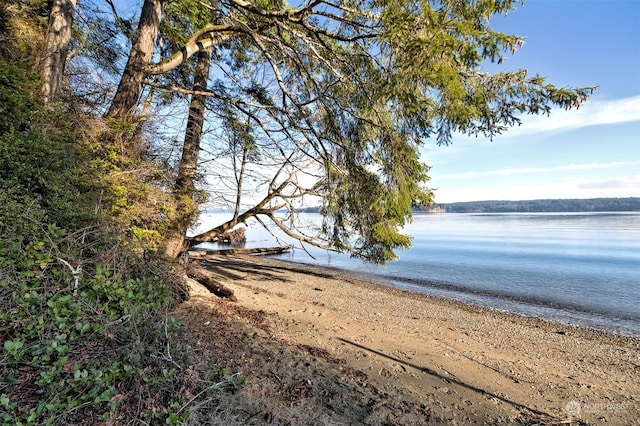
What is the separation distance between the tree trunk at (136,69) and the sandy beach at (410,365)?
3.72 meters

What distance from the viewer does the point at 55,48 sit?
5.11 meters

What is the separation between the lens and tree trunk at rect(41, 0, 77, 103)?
4992 mm

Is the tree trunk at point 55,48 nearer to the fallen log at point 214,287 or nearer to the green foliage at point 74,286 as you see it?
the green foliage at point 74,286

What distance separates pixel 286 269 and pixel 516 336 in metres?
11.9

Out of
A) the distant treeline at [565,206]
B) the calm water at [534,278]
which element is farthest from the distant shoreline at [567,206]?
the calm water at [534,278]

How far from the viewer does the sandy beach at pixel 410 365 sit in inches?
132

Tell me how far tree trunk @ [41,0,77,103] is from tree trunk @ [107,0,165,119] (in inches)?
33.5

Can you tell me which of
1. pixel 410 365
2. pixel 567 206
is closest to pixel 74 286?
pixel 410 365

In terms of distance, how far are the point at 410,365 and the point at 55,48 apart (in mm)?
7362

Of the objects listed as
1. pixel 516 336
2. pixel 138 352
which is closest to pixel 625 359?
pixel 516 336

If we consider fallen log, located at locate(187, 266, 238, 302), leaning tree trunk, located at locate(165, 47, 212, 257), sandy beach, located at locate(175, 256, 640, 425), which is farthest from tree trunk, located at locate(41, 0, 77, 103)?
fallen log, located at locate(187, 266, 238, 302)

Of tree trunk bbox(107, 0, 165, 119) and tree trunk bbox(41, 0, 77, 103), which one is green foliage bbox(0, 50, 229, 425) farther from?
tree trunk bbox(107, 0, 165, 119)

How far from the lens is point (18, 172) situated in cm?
374

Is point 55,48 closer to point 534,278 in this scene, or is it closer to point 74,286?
point 74,286
